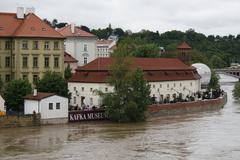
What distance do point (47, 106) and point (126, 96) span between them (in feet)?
26.4

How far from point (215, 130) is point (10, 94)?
747 inches

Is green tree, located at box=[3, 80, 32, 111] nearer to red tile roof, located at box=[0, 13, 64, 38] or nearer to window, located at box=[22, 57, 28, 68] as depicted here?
window, located at box=[22, 57, 28, 68]

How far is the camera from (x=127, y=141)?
4672 centimetres

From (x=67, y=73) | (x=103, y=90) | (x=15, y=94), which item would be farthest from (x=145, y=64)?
(x=15, y=94)

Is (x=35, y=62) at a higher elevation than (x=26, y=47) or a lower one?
lower

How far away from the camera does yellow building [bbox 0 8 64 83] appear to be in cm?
6656

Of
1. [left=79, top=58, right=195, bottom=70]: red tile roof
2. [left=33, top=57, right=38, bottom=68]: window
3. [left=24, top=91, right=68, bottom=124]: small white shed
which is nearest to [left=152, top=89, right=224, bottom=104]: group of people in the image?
[left=79, top=58, right=195, bottom=70]: red tile roof

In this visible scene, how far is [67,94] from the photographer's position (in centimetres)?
6300

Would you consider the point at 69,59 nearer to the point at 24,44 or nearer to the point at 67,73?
the point at 67,73

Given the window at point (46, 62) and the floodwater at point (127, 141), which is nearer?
the floodwater at point (127, 141)

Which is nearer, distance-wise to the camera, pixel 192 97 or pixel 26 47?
pixel 26 47

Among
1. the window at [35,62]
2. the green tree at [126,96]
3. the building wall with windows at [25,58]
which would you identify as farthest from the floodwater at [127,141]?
the window at [35,62]

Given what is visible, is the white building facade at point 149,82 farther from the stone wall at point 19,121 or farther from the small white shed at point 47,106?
the stone wall at point 19,121

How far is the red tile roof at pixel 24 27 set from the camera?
66.9 metres
